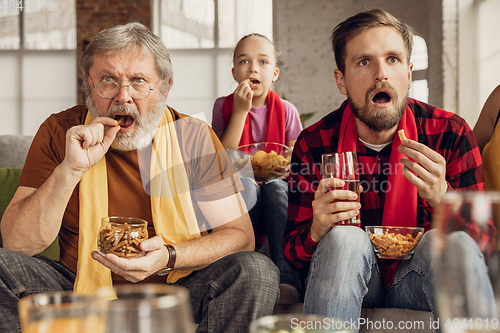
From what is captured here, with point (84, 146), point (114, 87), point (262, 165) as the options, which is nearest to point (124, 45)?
point (114, 87)

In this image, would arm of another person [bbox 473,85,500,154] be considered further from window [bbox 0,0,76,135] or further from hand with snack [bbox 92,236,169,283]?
window [bbox 0,0,76,135]

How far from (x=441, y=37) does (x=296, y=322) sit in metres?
5.31

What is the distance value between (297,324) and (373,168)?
1.04 metres

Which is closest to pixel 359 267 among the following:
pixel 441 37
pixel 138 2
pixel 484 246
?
pixel 484 246

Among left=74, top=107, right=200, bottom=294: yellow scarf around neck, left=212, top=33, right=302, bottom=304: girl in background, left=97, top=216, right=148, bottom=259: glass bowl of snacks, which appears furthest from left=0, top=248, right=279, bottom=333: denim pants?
left=212, top=33, right=302, bottom=304: girl in background

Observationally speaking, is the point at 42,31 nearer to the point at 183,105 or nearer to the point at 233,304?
the point at 183,105

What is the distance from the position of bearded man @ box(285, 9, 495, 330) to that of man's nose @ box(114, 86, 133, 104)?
1.93 ft

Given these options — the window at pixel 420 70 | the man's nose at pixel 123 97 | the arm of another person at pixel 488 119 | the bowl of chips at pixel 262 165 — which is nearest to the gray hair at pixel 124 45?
the man's nose at pixel 123 97

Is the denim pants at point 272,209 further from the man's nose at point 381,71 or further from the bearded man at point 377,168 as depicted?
the man's nose at point 381,71

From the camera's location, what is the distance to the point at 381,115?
4.41 feet

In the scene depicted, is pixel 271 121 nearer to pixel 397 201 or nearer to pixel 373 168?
pixel 373 168

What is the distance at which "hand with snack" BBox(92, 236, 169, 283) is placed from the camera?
0.95m

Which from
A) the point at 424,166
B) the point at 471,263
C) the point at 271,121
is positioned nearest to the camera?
the point at 471,263

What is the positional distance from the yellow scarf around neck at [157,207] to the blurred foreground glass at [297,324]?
908 mm
